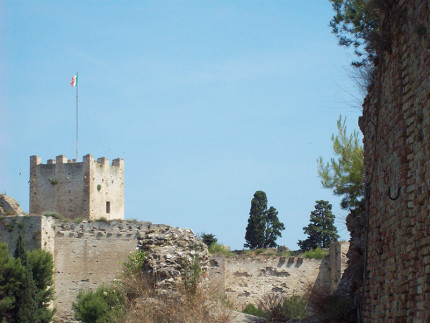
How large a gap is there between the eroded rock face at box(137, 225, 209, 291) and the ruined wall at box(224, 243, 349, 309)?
23844 millimetres

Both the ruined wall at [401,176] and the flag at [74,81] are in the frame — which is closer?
the ruined wall at [401,176]

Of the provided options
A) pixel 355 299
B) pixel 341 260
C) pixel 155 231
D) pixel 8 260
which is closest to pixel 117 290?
pixel 155 231

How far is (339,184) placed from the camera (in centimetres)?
1827

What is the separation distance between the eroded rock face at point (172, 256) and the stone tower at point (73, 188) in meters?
28.6

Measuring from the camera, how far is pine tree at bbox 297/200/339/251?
44875mm

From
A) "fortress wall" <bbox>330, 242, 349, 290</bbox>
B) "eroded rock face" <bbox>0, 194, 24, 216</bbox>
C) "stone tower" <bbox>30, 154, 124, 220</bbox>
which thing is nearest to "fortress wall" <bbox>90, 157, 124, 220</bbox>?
"stone tower" <bbox>30, 154, 124, 220</bbox>

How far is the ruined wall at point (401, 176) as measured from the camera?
7152mm

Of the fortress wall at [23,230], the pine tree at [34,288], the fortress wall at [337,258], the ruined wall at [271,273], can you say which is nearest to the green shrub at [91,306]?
the pine tree at [34,288]

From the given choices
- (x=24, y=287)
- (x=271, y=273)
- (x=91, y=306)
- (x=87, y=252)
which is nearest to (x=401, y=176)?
(x=24, y=287)

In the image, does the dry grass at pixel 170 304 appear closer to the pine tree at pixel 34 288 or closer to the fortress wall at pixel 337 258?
the pine tree at pixel 34 288

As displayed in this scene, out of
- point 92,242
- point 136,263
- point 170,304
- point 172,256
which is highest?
point 92,242

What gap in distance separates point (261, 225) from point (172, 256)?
3050 cm

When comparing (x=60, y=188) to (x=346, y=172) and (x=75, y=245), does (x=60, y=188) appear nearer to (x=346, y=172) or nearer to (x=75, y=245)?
(x=75, y=245)

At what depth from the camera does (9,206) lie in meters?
38.1
